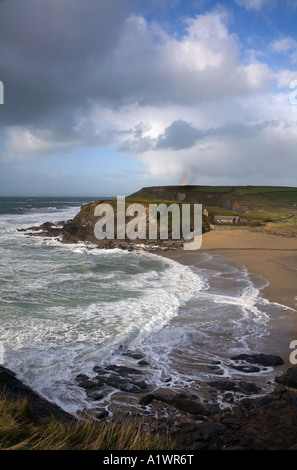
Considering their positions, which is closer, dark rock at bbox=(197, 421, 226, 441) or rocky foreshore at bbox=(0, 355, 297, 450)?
rocky foreshore at bbox=(0, 355, 297, 450)

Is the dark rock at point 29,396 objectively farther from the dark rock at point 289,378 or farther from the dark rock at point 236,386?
the dark rock at point 289,378

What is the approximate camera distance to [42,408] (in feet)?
21.7

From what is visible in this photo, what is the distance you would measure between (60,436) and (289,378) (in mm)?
5881

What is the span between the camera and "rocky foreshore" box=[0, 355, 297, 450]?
592cm

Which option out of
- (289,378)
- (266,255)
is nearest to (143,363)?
(289,378)

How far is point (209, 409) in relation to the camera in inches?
279

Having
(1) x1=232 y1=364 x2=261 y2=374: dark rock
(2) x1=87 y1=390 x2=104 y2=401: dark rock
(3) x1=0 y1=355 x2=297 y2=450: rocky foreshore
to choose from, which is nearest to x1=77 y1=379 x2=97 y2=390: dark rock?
(3) x1=0 y1=355 x2=297 y2=450: rocky foreshore

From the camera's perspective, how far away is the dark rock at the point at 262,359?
9.20 meters

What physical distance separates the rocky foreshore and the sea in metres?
0.36

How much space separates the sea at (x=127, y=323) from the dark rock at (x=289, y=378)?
15.2 inches

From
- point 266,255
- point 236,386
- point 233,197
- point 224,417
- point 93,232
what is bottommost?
point 236,386

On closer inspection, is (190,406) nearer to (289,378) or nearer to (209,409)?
(209,409)

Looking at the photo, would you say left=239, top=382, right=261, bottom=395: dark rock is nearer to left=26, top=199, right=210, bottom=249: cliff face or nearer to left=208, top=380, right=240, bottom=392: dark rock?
left=208, top=380, right=240, bottom=392: dark rock
